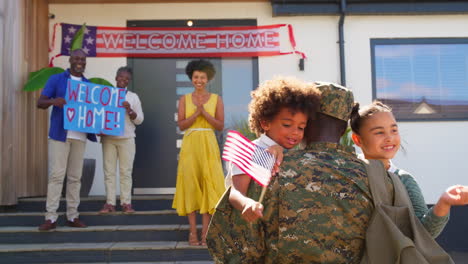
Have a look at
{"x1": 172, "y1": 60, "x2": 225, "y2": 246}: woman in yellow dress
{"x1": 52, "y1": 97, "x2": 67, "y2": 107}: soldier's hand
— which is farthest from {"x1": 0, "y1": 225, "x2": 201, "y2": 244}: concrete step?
{"x1": 52, "y1": 97, "x2": 67, "y2": 107}: soldier's hand

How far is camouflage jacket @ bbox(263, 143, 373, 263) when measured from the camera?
1.62 m

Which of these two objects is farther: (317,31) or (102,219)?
(317,31)

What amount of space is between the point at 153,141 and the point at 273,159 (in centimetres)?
591

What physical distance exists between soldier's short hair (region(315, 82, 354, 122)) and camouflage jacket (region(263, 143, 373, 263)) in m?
0.20

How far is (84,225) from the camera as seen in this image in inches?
221

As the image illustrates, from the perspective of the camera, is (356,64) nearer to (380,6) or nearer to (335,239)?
(380,6)

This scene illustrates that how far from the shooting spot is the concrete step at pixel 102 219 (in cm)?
580

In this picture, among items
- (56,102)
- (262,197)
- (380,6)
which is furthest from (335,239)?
(380,6)

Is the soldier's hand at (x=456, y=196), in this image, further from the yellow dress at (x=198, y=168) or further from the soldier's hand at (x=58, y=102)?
the soldier's hand at (x=58, y=102)

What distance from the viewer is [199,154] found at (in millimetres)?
5168

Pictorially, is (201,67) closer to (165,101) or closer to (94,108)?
(94,108)

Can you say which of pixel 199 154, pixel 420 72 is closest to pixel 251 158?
pixel 199 154

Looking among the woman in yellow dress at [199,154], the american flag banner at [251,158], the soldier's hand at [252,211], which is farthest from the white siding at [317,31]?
the soldier's hand at [252,211]

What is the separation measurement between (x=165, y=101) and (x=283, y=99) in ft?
19.1
